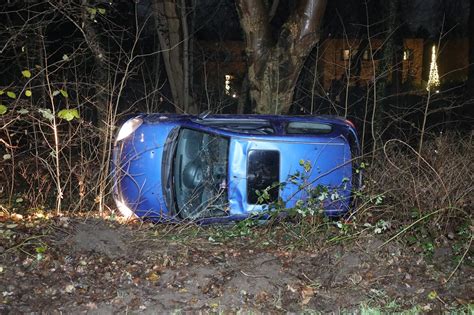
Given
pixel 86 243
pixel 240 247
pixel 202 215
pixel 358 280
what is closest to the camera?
pixel 358 280

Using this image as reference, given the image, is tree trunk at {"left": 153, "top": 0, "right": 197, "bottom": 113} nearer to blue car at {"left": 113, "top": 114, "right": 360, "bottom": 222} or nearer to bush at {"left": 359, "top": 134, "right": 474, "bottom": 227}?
blue car at {"left": 113, "top": 114, "right": 360, "bottom": 222}

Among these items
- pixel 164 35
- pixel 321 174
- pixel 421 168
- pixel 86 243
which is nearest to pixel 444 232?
pixel 421 168

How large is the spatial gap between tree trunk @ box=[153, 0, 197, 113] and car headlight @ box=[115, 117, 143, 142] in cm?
787

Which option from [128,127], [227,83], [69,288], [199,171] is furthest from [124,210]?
[227,83]

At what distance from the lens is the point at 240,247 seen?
6.24m

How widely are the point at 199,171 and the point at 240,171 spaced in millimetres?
1046

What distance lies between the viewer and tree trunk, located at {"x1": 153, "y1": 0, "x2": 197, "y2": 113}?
15.1 metres

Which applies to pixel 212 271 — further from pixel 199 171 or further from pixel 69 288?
pixel 199 171

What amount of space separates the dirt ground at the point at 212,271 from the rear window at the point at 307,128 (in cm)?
166

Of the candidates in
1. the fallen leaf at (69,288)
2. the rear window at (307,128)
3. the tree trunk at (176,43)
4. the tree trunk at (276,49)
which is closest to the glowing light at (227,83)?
the tree trunk at (176,43)

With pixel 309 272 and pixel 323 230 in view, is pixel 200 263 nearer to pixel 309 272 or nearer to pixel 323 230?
pixel 309 272

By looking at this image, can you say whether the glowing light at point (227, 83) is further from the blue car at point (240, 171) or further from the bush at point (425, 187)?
the bush at point (425, 187)

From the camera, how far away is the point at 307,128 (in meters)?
7.61

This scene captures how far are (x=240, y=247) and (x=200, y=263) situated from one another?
77 centimetres
